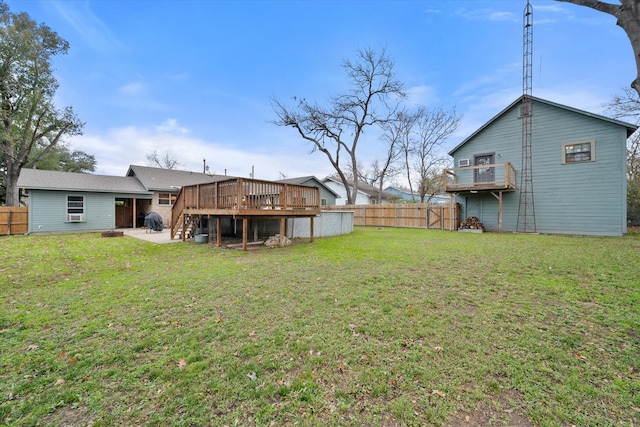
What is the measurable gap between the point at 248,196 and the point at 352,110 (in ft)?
59.2

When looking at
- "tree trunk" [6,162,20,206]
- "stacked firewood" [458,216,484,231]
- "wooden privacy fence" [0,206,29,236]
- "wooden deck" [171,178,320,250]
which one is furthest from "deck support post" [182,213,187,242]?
"tree trunk" [6,162,20,206]

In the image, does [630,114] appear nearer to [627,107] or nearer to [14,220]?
[627,107]

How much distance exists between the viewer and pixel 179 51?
13125 millimetres

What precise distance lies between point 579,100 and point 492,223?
8.41m

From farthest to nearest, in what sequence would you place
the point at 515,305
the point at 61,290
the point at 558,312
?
1. the point at 61,290
2. the point at 515,305
3. the point at 558,312

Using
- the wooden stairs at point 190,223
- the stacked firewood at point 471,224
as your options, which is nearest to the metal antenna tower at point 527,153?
the stacked firewood at point 471,224

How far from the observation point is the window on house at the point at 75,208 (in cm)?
1488

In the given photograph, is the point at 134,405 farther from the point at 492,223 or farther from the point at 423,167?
the point at 423,167

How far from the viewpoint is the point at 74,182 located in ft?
50.3

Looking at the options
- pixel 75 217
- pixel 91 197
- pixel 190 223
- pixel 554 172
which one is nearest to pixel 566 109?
pixel 554 172

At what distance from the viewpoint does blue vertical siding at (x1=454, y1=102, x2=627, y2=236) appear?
457 inches

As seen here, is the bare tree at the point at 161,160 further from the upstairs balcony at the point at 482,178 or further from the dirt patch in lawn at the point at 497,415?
the dirt patch in lawn at the point at 497,415

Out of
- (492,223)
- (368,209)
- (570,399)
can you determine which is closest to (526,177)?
(492,223)

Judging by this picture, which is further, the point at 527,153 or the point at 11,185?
the point at 11,185
